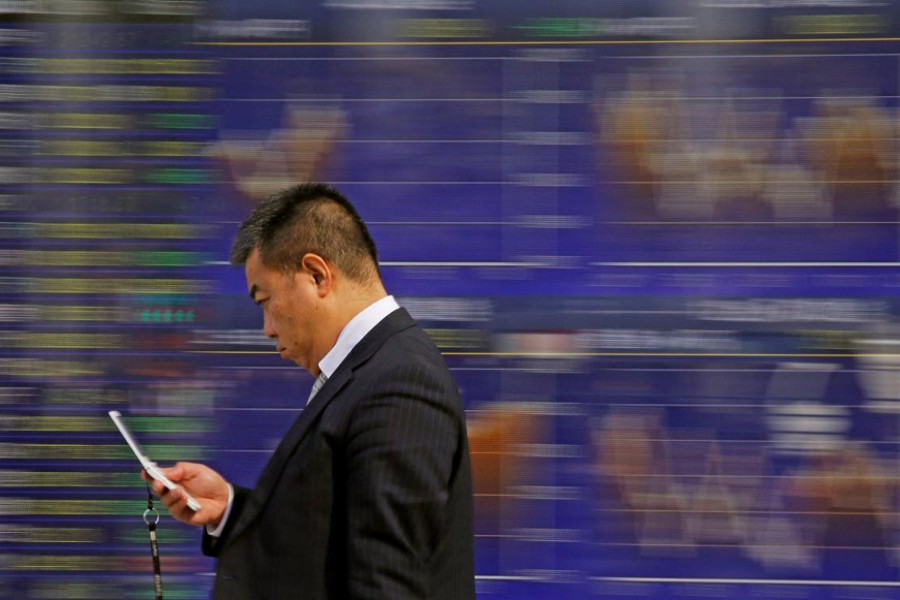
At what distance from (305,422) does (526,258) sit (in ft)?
4.53

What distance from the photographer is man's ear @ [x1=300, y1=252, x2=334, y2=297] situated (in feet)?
7.24

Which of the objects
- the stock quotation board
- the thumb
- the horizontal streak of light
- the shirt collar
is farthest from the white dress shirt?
the horizontal streak of light

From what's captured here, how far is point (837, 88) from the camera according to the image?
3.33 m

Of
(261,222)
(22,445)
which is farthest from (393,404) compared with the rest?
(22,445)

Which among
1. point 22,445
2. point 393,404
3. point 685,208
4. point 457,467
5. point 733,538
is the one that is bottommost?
point 733,538

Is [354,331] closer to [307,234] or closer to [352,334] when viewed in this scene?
[352,334]

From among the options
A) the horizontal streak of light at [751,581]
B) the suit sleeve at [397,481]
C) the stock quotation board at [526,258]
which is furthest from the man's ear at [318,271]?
the horizontal streak of light at [751,581]

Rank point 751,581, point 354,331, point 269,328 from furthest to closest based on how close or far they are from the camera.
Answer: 1. point 751,581
2. point 269,328
3. point 354,331

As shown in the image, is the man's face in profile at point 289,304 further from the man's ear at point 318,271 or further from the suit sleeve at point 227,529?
the suit sleeve at point 227,529

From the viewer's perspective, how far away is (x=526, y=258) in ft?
11.1

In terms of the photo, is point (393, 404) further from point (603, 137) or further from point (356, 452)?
point (603, 137)

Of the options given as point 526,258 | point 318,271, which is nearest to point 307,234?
point 318,271

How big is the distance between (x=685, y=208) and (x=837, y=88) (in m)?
0.51

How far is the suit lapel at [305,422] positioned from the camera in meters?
2.11
